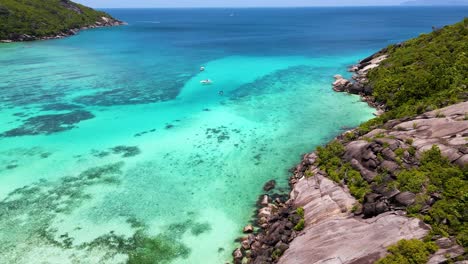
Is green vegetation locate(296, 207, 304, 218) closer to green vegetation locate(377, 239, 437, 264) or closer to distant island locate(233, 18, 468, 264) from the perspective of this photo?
distant island locate(233, 18, 468, 264)

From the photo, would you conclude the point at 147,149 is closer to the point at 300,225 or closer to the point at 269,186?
the point at 269,186

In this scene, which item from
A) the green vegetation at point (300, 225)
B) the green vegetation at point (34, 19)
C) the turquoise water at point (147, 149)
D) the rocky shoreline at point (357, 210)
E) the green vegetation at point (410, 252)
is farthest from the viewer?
the green vegetation at point (34, 19)

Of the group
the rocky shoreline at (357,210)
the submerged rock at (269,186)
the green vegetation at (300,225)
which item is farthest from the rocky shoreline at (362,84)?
the green vegetation at (300,225)

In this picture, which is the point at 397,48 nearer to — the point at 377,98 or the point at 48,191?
the point at 377,98

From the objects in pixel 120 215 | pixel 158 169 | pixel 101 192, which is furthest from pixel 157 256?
pixel 158 169

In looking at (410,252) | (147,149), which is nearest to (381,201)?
(410,252)

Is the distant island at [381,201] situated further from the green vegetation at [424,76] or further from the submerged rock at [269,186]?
the submerged rock at [269,186]
